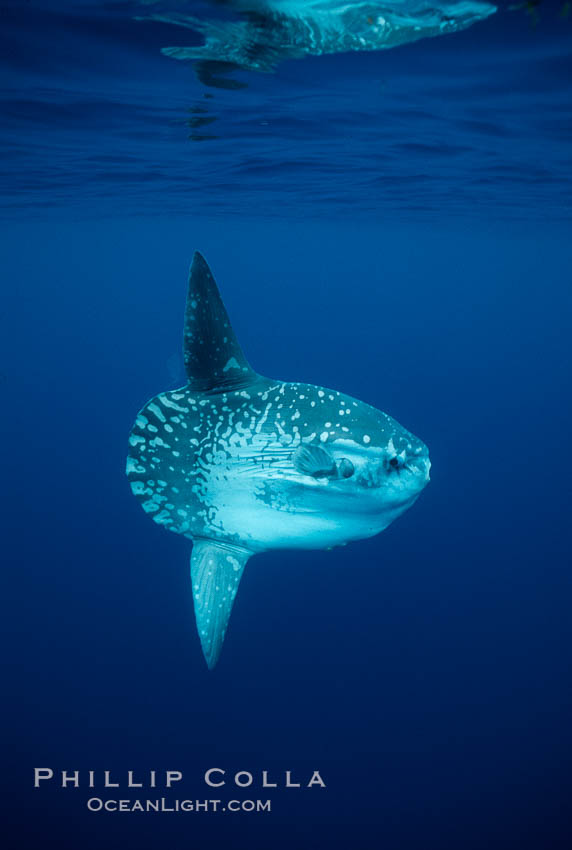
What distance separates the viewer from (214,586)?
4.20 meters

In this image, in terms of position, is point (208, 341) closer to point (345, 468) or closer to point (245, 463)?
point (245, 463)

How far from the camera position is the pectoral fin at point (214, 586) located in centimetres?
404

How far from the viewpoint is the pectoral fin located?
13.3ft

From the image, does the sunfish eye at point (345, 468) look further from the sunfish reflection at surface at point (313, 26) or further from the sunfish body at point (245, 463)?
the sunfish reflection at surface at point (313, 26)

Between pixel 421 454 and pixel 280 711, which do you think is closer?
pixel 421 454

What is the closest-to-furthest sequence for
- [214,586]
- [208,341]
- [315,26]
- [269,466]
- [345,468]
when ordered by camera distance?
[345,468]
[269,466]
[208,341]
[214,586]
[315,26]

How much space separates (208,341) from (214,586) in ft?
5.71

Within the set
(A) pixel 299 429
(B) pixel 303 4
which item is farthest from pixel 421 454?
(B) pixel 303 4

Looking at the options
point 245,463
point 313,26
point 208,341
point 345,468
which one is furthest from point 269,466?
point 313,26

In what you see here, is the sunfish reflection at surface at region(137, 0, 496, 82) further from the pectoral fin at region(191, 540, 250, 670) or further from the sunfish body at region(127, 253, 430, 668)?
the pectoral fin at region(191, 540, 250, 670)

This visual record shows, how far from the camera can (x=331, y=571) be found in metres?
12.7

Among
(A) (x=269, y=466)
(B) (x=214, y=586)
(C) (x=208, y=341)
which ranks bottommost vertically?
(B) (x=214, y=586)

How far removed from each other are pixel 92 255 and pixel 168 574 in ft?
142

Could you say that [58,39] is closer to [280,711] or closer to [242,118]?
[242,118]
